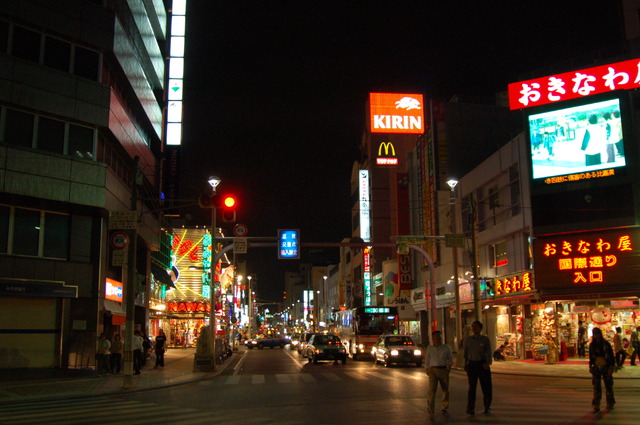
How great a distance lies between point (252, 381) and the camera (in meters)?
22.1

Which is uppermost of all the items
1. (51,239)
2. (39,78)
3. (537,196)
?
(39,78)

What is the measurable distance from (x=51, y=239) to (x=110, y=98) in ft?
20.8

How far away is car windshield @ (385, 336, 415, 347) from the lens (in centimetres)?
3145

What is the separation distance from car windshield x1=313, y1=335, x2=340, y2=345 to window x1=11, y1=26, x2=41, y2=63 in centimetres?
1994

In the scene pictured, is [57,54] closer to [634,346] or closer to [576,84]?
[576,84]

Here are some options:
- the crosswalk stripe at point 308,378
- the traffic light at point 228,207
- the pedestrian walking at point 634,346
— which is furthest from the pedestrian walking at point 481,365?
the pedestrian walking at point 634,346

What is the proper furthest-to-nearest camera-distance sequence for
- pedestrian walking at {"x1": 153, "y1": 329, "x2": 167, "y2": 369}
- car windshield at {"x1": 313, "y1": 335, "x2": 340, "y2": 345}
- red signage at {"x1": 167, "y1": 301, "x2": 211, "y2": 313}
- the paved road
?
red signage at {"x1": 167, "y1": 301, "x2": 211, "y2": 313} < car windshield at {"x1": 313, "y1": 335, "x2": 340, "y2": 345} < pedestrian walking at {"x1": 153, "y1": 329, "x2": 167, "y2": 369} < the paved road

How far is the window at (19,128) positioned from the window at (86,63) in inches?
122

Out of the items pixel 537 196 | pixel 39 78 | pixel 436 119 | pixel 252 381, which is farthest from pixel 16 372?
pixel 436 119

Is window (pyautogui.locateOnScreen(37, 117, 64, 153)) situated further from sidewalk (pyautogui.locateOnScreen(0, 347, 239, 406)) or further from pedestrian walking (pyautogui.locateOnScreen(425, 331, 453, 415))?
pedestrian walking (pyautogui.locateOnScreen(425, 331, 453, 415))

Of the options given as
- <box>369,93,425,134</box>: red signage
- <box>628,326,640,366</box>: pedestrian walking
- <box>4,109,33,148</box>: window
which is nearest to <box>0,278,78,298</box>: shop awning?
<box>4,109,33,148</box>: window

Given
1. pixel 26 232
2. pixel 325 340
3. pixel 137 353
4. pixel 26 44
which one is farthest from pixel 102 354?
pixel 325 340

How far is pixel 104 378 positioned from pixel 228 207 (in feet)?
27.6

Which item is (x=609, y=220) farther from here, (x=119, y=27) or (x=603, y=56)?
(x=119, y=27)
